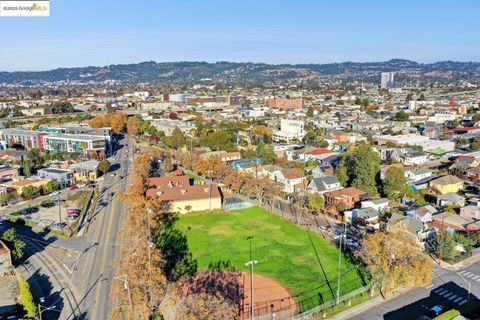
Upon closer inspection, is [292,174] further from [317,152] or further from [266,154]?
[317,152]

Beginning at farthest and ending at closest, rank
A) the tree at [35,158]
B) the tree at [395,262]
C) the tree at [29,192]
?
the tree at [35,158] → the tree at [29,192] → the tree at [395,262]

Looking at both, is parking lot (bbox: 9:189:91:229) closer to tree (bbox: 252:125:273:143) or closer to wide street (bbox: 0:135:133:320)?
wide street (bbox: 0:135:133:320)

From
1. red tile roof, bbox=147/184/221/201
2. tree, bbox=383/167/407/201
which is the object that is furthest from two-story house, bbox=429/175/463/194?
red tile roof, bbox=147/184/221/201

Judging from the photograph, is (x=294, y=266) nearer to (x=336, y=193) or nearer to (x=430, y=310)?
(x=430, y=310)

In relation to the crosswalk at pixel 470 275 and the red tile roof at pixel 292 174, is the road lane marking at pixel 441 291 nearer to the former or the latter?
the crosswalk at pixel 470 275

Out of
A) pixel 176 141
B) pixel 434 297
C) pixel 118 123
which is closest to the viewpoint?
pixel 434 297

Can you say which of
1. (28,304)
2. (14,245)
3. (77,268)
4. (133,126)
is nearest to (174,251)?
(77,268)

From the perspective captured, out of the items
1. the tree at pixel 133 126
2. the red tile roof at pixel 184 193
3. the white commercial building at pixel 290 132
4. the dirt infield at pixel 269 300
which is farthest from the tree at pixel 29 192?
the white commercial building at pixel 290 132
